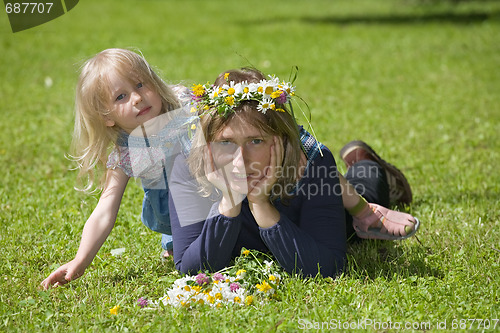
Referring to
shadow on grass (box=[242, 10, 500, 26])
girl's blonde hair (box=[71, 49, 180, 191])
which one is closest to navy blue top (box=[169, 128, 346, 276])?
girl's blonde hair (box=[71, 49, 180, 191])

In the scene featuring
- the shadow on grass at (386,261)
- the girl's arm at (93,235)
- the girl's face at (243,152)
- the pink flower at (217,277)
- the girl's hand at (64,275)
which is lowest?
the shadow on grass at (386,261)

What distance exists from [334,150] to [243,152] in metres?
3.02

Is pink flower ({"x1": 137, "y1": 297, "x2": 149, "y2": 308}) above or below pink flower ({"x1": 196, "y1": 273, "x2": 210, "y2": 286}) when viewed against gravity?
below

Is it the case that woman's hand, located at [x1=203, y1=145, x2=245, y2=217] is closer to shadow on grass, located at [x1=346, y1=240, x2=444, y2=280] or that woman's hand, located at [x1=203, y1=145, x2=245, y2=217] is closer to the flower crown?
the flower crown

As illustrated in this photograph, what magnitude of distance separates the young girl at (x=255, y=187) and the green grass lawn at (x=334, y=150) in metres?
0.21

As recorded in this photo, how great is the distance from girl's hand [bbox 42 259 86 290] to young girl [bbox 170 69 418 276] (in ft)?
1.77

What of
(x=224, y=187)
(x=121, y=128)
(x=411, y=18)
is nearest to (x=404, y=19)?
(x=411, y=18)

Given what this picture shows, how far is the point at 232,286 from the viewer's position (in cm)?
304

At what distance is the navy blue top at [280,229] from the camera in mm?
3094

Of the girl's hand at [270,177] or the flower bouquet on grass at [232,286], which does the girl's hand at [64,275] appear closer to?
the flower bouquet on grass at [232,286]

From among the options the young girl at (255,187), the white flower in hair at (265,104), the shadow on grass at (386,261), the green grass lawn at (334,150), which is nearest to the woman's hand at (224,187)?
the young girl at (255,187)

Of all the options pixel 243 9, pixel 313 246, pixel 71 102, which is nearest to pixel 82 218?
pixel 313 246

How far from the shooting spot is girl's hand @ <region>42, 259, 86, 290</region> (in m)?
3.20

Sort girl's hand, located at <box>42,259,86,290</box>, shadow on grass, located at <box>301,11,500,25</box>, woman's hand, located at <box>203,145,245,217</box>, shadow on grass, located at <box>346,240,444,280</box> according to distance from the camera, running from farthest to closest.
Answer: shadow on grass, located at <box>301,11,500,25</box> < shadow on grass, located at <box>346,240,444,280</box> < girl's hand, located at <box>42,259,86,290</box> < woman's hand, located at <box>203,145,245,217</box>
